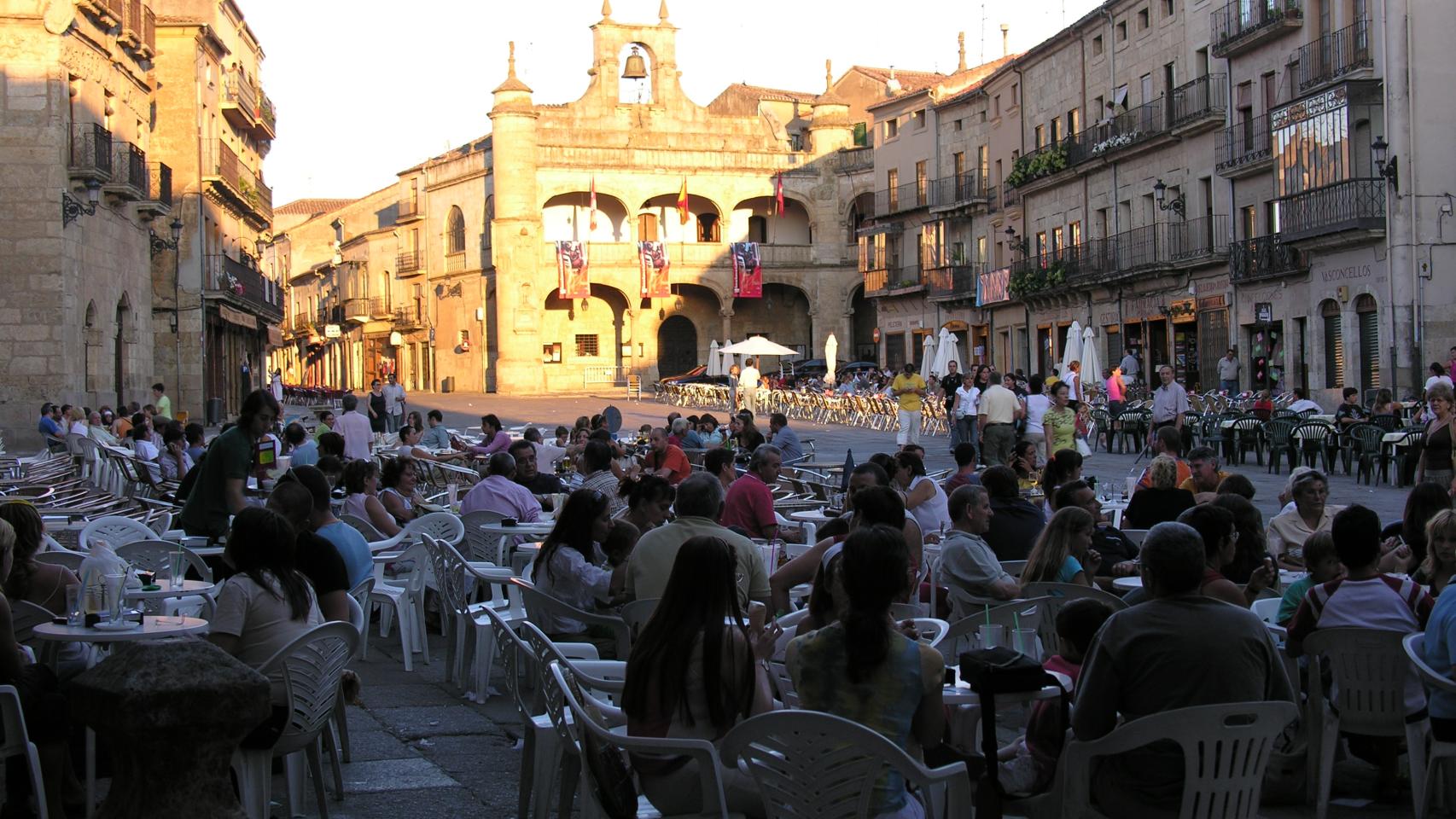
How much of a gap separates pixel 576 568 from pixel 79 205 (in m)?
22.1

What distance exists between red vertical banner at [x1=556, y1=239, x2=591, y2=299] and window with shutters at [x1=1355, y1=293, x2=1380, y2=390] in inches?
1310

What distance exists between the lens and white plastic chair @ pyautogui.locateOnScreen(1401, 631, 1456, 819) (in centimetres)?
534

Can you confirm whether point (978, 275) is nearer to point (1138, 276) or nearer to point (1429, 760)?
point (1138, 276)

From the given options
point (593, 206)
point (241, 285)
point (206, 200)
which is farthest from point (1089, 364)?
point (593, 206)

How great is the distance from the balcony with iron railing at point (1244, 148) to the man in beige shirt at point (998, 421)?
16533 millimetres

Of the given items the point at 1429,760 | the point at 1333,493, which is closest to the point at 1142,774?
the point at 1429,760

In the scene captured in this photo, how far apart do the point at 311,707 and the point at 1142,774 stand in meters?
2.87

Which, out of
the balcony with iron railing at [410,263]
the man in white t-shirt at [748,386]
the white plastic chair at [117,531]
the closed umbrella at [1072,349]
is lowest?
the white plastic chair at [117,531]

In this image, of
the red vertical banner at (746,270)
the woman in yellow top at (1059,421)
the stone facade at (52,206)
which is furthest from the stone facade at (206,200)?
the woman in yellow top at (1059,421)

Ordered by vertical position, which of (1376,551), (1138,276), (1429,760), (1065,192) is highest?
(1065,192)

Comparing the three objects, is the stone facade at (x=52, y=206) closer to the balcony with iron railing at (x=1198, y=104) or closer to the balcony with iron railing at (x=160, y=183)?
the balcony with iron railing at (x=160, y=183)

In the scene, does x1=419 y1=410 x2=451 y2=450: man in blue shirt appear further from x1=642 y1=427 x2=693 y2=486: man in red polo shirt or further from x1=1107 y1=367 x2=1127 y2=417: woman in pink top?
x1=1107 y1=367 x2=1127 y2=417: woman in pink top

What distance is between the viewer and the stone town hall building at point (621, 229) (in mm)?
59000

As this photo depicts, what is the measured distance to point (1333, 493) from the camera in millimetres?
18391
